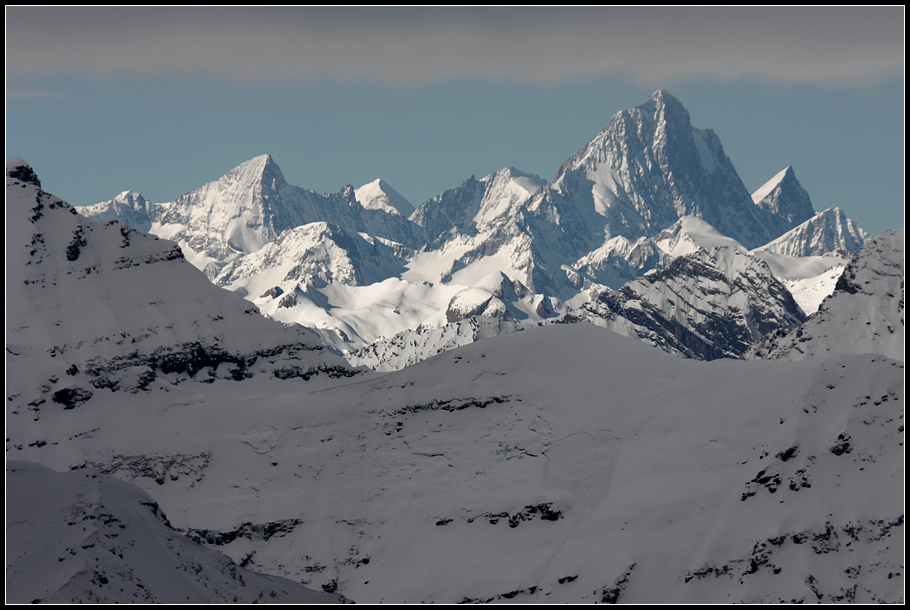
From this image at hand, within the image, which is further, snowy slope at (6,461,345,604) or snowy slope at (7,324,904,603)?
snowy slope at (7,324,904,603)

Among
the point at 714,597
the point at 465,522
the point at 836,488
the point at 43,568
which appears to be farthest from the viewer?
the point at 465,522

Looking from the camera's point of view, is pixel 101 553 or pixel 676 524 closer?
pixel 101 553

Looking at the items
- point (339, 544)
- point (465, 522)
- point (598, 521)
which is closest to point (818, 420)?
point (598, 521)

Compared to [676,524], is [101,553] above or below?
above

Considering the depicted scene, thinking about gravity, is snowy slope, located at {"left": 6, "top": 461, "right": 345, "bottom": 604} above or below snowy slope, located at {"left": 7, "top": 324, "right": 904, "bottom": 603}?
above

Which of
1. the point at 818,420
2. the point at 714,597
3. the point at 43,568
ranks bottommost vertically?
the point at 714,597

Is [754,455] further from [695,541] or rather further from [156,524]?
[156,524]

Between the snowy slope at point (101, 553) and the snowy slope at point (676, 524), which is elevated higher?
the snowy slope at point (101, 553)

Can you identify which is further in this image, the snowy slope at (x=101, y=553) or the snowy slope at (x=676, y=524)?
Result: the snowy slope at (x=676, y=524)
